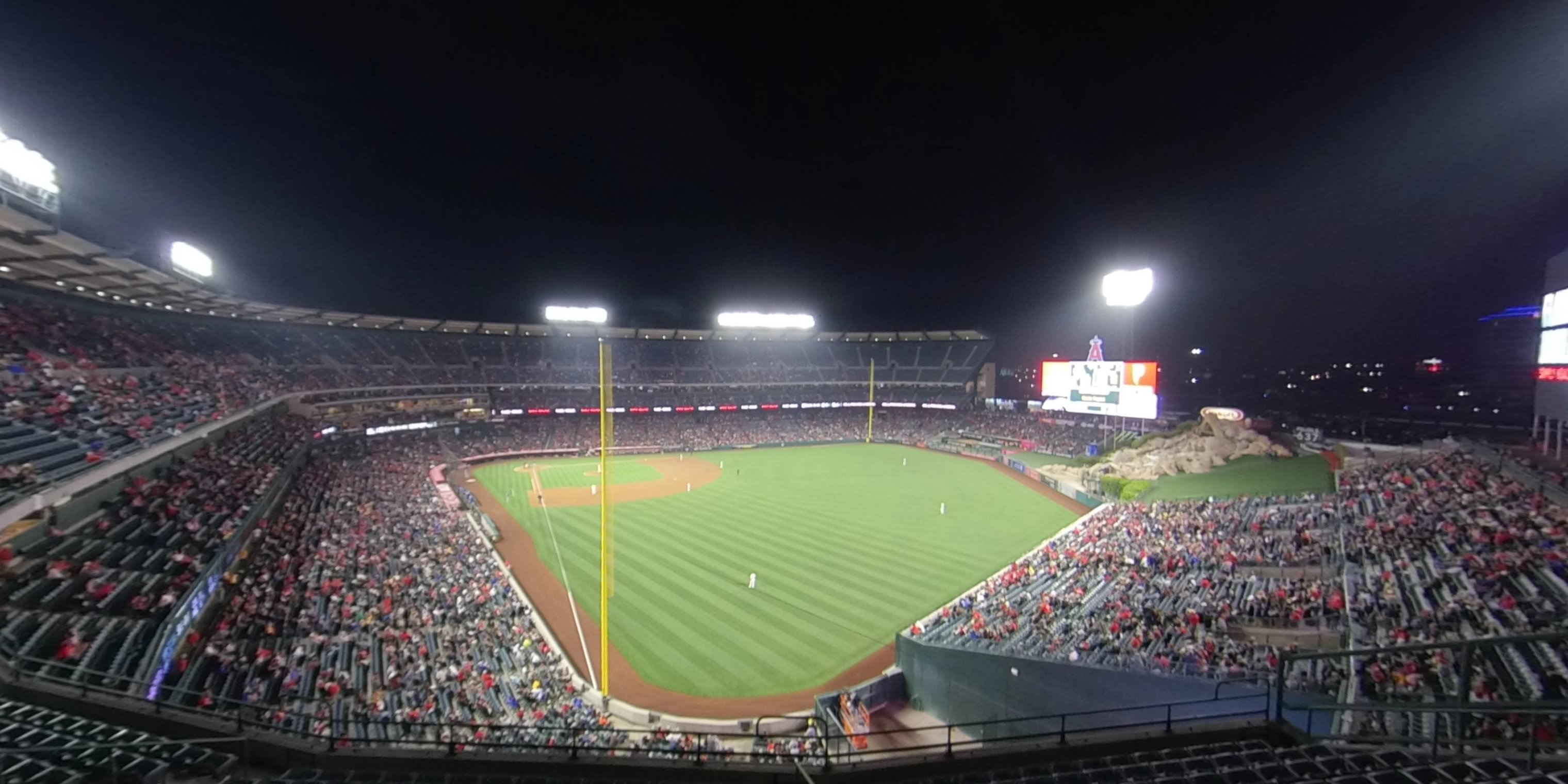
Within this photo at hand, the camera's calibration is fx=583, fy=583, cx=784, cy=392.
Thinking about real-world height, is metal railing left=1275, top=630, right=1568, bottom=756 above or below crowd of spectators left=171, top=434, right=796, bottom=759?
above

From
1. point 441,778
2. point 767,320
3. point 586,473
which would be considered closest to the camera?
point 441,778

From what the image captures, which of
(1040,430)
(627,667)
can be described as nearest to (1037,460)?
(1040,430)

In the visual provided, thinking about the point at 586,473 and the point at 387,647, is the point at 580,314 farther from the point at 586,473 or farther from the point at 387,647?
the point at 387,647

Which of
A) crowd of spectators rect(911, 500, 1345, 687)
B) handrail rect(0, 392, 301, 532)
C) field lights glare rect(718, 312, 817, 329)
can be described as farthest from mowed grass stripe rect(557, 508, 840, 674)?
field lights glare rect(718, 312, 817, 329)

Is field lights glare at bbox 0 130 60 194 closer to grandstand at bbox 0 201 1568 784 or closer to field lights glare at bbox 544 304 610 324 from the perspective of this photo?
grandstand at bbox 0 201 1568 784

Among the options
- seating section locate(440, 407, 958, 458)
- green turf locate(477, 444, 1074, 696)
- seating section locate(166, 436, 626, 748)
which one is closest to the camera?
seating section locate(166, 436, 626, 748)

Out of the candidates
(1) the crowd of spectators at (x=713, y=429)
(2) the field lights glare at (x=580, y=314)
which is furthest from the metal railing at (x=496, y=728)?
(2) the field lights glare at (x=580, y=314)

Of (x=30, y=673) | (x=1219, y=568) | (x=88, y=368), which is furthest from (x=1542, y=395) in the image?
(x=88, y=368)
